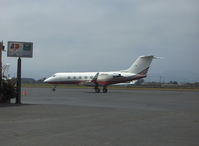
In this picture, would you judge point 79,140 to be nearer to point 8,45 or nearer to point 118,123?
point 118,123

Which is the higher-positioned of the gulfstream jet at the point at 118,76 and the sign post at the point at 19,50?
the sign post at the point at 19,50

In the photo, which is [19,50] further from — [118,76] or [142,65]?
[142,65]

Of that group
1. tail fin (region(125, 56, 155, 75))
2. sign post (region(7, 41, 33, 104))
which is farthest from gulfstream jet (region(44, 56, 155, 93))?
sign post (region(7, 41, 33, 104))

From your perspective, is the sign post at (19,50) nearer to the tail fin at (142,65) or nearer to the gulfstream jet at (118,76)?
the gulfstream jet at (118,76)

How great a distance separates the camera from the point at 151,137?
396 inches

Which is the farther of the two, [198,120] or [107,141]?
[198,120]

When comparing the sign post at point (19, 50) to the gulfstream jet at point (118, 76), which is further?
the gulfstream jet at point (118, 76)

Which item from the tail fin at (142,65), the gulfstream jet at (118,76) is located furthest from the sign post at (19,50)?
the tail fin at (142,65)

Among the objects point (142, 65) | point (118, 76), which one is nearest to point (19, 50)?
point (118, 76)

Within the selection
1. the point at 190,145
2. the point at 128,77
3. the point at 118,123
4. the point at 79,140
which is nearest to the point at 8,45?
the point at 118,123

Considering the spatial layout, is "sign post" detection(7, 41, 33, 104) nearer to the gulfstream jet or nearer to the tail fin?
the gulfstream jet

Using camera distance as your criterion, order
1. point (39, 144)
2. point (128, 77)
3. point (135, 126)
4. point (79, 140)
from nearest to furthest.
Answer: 1. point (39, 144)
2. point (79, 140)
3. point (135, 126)
4. point (128, 77)

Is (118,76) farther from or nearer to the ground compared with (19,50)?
nearer to the ground

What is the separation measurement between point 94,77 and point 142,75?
6437mm
